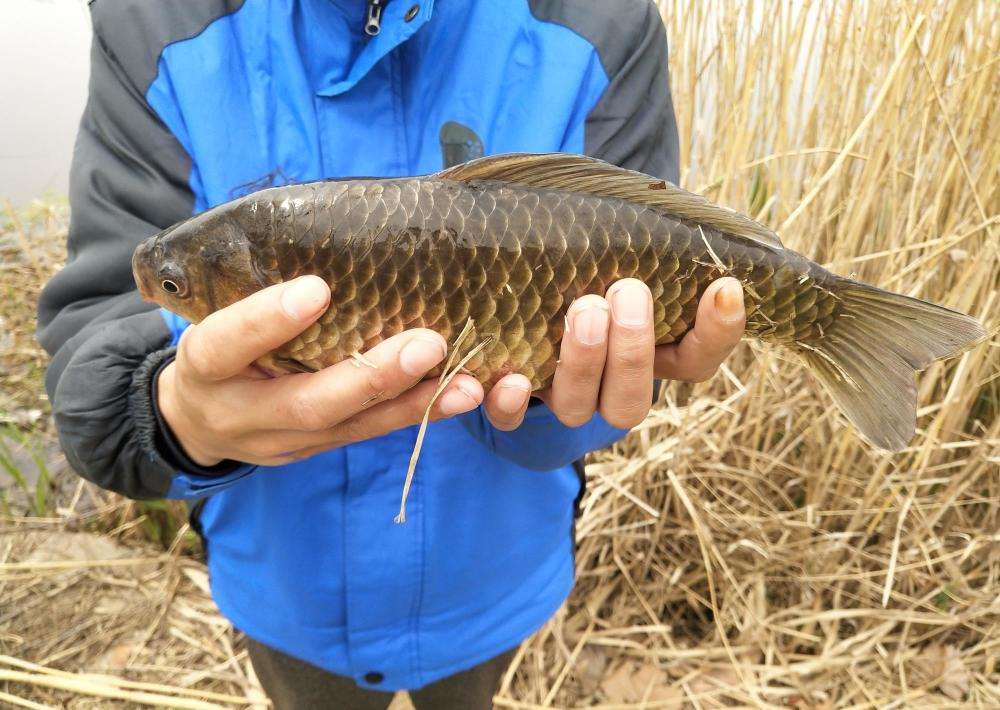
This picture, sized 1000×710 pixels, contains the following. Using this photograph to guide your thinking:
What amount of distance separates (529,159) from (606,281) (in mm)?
127

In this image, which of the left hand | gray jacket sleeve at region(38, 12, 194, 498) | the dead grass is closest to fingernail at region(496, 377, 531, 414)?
the left hand

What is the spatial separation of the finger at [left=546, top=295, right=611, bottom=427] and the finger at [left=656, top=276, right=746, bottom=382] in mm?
87

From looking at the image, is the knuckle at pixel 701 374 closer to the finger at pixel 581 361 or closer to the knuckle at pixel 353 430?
the finger at pixel 581 361

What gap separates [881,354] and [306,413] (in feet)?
1.81

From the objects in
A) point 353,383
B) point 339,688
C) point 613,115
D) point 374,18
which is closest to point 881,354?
point 613,115

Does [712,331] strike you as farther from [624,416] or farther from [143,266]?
[143,266]

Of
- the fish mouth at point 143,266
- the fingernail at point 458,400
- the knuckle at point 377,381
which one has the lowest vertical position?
the fingernail at point 458,400

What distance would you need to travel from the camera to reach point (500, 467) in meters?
0.92

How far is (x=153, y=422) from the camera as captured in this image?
735 mm

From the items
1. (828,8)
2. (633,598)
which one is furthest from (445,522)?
(828,8)

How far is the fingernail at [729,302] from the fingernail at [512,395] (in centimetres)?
18

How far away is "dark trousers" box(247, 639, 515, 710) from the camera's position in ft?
3.20

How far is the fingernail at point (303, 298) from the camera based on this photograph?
0.56m

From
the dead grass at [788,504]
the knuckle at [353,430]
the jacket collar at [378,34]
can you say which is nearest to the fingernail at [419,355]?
the knuckle at [353,430]
